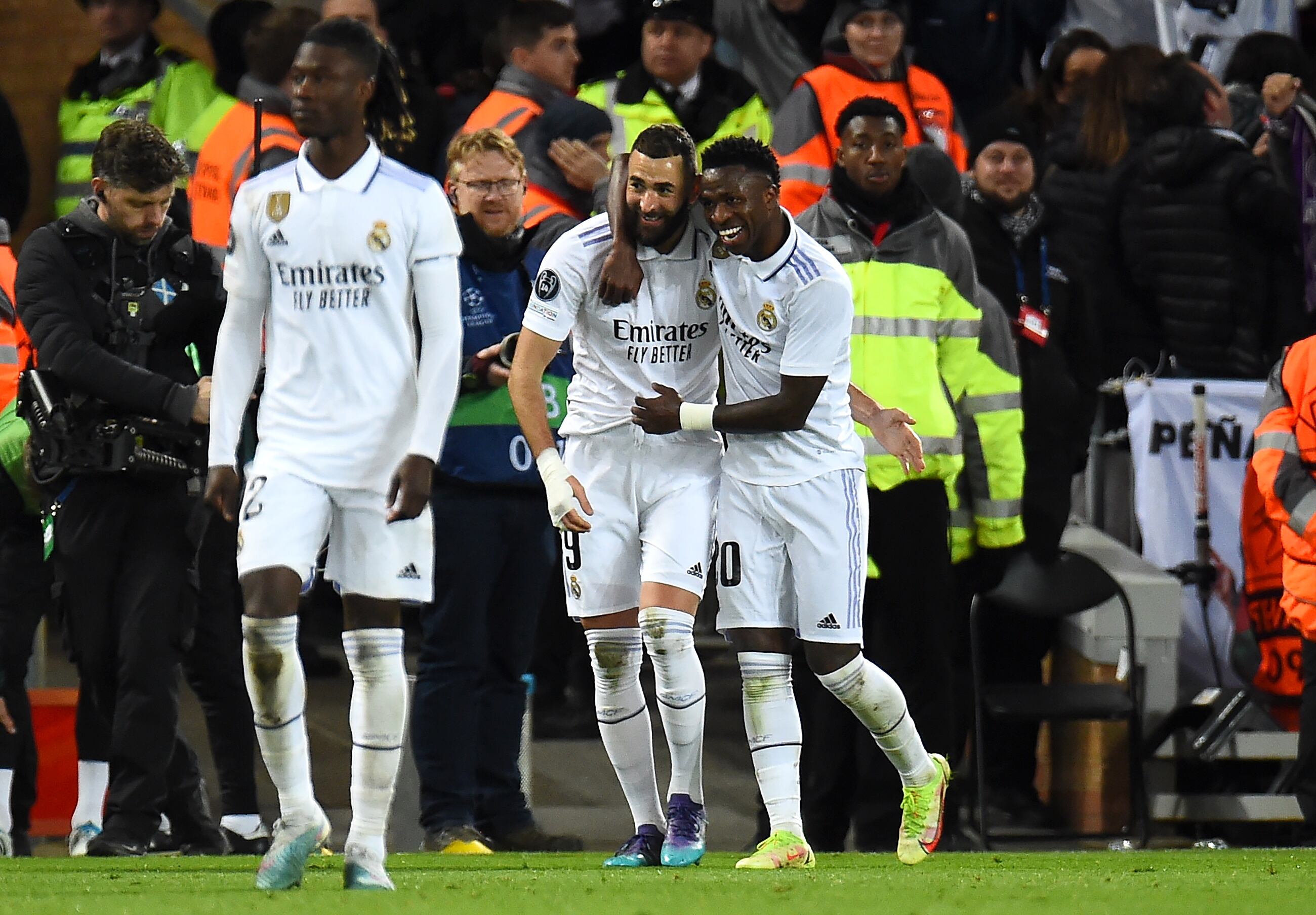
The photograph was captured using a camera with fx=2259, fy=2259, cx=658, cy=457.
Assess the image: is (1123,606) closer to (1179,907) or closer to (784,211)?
(784,211)

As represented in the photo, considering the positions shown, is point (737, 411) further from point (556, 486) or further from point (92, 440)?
point (92, 440)

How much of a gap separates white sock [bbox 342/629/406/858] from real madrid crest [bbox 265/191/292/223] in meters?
1.11

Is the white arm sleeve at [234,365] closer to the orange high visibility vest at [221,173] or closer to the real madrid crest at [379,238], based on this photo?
the real madrid crest at [379,238]

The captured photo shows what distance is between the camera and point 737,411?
676 cm

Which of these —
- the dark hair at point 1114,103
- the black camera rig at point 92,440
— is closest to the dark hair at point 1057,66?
the dark hair at point 1114,103

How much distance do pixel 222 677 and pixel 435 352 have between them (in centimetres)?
254

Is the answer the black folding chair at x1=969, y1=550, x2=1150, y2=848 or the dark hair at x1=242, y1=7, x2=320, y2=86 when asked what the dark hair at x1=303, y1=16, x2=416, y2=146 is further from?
the black folding chair at x1=969, y1=550, x2=1150, y2=848

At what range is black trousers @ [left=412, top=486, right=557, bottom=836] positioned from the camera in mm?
7895

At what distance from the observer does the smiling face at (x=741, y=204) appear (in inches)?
265

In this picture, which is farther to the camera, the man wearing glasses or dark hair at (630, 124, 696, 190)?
the man wearing glasses

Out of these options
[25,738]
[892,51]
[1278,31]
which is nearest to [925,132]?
[892,51]

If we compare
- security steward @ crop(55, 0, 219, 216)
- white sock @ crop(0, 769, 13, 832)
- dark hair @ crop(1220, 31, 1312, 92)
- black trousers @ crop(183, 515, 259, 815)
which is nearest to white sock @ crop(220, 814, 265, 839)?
black trousers @ crop(183, 515, 259, 815)

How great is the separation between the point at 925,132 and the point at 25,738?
15.3 feet

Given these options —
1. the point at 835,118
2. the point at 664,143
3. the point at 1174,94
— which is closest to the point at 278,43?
the point at 835,118
